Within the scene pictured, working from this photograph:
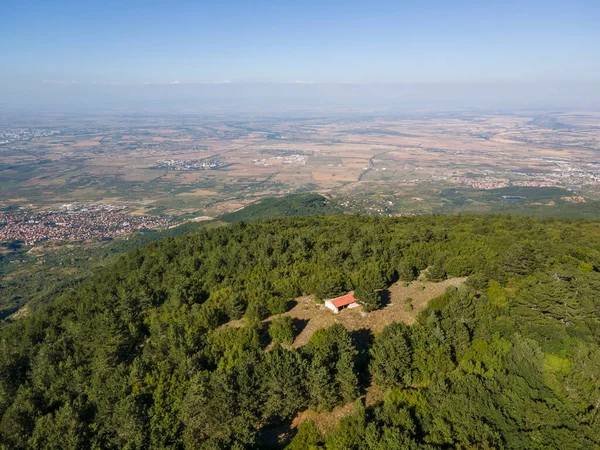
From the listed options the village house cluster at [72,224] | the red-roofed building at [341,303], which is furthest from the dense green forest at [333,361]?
the village house cluster at [72,224]

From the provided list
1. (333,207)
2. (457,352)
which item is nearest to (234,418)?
(457,352)

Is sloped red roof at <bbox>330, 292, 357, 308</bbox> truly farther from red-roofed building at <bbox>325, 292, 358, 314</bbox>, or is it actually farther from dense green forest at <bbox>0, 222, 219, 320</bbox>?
dense green forest at <bbox>0, 222, 219, 320</bbox>

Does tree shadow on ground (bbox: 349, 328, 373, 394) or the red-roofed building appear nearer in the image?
tree shadow on ground (bbox: 349, 328, 373, 394)

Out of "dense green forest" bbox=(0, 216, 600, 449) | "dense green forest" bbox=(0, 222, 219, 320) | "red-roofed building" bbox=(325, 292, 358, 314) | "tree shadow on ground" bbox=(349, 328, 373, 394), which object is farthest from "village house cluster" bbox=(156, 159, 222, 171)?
"tree shadow on ground" bbox=(349, 328, 373, 394)

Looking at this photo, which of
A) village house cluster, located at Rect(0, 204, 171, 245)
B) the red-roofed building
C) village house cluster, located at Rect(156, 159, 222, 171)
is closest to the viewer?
the red-roofed building

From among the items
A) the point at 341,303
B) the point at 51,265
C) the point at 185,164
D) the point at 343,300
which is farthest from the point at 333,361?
the point at 185,164

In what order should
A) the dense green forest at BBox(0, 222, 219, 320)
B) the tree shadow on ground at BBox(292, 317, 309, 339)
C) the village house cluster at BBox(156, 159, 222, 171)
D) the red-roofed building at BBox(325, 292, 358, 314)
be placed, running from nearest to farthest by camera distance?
the tree shadow on ground at BBox(292, 317, 309, 339)
the red-roofed building at BBox(325, 292, 358, 314)
the dense green forest at BBox(0, 222, 219, 320)
the village house cluster at BBox(156, 159, 222, 171)

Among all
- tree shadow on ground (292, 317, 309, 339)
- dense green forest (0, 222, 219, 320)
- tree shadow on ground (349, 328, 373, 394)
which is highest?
tree shadow on ground (349, 328, 373, 394)
